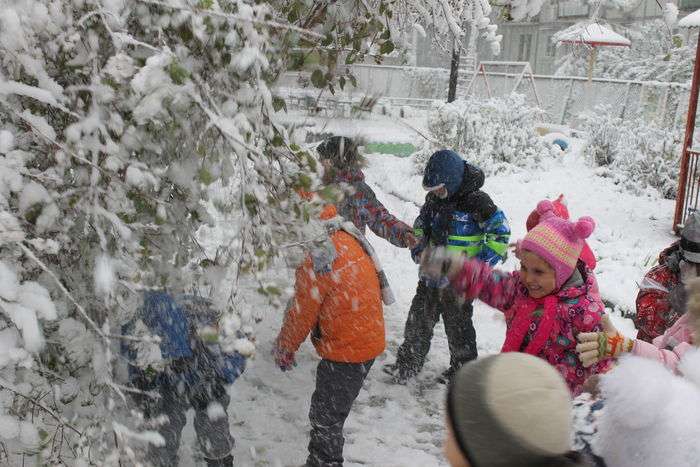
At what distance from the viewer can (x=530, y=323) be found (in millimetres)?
2834

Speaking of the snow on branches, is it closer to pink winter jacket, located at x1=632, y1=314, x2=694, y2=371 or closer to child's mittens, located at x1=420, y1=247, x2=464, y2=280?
child's mittens, located at x1=420, y1=247, x2=464, y2=280

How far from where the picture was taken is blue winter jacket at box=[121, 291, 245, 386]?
242 centimetres

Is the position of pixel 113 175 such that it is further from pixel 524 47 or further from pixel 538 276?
pixel 524 47

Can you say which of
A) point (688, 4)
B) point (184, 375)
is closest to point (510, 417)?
point (184, 375)

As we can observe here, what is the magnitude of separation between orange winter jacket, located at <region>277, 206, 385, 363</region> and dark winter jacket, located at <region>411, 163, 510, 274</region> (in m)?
1.09

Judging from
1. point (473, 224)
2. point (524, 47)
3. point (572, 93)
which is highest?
point (524, 47)

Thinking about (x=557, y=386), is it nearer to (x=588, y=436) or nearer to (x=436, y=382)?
(x=588, y=436)

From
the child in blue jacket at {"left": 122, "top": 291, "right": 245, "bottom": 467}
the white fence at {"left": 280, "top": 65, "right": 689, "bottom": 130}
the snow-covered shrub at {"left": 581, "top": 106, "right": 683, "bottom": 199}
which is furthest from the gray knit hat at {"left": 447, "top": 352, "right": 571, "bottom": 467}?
the snow-covered shrub at {"left": 581, "top": 106, "right": 683, "bottom": 199}

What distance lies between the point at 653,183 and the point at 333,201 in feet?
34.1

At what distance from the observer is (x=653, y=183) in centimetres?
1094

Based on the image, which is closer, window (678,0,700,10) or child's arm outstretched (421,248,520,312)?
child's arm outstretched (421,248,520,312)

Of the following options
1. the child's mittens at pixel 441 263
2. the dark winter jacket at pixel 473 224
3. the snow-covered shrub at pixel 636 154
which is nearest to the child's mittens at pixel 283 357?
the child's mittens at pixel 441 263

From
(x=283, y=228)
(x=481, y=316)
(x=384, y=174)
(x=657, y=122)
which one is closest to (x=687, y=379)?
(x=283, y=228)

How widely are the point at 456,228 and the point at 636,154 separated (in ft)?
27.7
